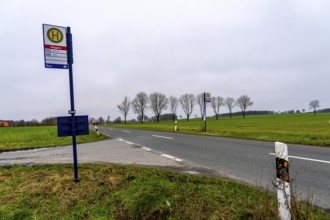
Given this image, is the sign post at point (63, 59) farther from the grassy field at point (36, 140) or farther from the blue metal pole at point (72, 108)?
the grassy field at point (36, 140)

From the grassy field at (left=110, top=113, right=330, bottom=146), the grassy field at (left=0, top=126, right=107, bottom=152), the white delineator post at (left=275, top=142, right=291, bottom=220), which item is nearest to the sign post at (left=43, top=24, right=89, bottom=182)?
the white delineator post at (left=275, top=142, right=291, bottom=220)

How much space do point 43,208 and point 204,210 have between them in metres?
2.40

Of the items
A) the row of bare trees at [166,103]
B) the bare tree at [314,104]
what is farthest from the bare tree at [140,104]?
the bare tree at [314,104]

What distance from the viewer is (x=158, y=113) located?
284 ft

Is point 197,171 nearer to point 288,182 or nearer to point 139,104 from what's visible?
point 288,182

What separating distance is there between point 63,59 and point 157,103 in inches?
3241

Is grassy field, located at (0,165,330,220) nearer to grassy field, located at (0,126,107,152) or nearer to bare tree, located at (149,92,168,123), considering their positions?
grassy field, located at (0,126,107,152)

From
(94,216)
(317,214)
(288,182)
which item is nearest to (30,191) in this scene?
(94,216)

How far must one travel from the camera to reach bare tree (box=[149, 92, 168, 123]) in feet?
285

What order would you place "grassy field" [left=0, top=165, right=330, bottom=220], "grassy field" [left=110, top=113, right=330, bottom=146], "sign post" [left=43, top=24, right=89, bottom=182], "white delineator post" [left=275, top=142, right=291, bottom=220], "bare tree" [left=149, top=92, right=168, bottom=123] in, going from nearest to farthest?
"white delineator post" [left=275, top=142, right=291, bottom=220] → "grassy field" [left=0, top=165, right=330, bottom=220] → "sign post" [left=43, top=24, right=89, bottom=182] → "grassy field" [left=110, top=113, right=330, bottom=146] → "bare tree" [left=149, top=92, right=168, bottom=123]

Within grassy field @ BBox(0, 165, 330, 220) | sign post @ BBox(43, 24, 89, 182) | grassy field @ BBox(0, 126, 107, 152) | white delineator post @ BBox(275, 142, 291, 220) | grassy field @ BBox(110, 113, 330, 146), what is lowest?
grassy field @ BBox(110, 113, 330, 146)

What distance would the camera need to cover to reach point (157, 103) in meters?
87.0

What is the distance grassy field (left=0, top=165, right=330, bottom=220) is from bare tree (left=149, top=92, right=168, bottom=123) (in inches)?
3222

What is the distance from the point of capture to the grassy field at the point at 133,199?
9.67 feet
